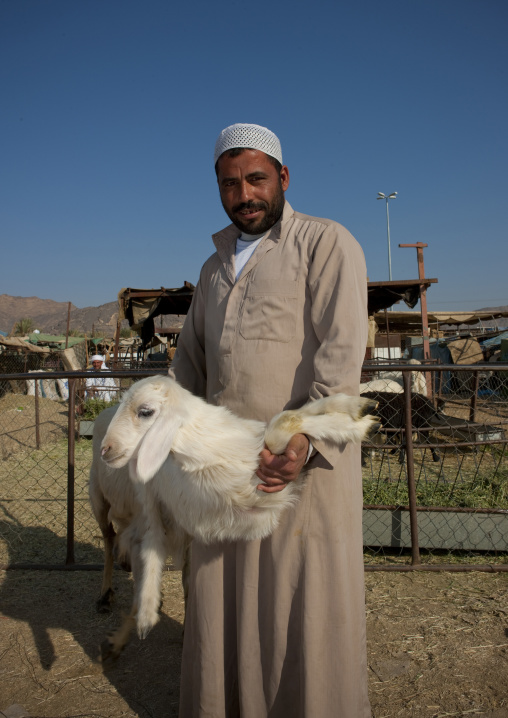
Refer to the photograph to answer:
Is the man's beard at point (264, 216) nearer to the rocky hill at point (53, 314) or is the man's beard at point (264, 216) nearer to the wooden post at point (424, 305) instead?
the wooden post at point (424, 305)

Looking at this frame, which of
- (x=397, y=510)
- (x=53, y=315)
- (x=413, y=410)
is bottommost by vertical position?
(x=397, y=510)

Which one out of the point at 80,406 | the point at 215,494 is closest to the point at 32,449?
Answer: the point at 80,406

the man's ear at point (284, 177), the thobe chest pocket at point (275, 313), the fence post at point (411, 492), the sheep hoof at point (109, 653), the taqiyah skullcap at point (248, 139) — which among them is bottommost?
the sheep hoof at point (109, 653)

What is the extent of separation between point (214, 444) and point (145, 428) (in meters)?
0.24

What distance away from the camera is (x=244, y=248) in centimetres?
204

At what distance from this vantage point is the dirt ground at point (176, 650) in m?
2.36

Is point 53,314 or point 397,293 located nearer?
point 397,293

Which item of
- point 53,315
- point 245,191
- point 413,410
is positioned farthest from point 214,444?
point 53,315

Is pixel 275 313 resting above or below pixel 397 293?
below

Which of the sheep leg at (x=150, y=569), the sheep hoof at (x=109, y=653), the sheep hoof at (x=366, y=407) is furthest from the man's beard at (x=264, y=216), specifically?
the sheep hoof at (x=109, y=653)

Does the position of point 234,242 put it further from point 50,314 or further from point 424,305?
point 50,314

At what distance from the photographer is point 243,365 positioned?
1843 mm

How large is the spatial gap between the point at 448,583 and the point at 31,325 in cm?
3358

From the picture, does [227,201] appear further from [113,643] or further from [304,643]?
[113,643]
